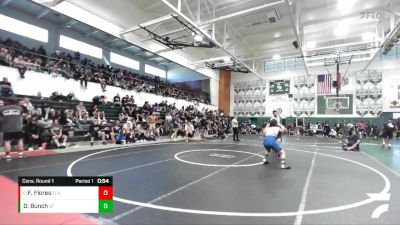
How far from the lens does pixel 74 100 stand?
1227 cm

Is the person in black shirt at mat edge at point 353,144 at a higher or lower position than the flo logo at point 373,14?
lower

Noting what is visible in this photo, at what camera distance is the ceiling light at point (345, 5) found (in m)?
14.4

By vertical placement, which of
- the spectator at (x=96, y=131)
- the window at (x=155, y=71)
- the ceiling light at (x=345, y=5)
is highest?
the ceiling light at (x=345, y=5)

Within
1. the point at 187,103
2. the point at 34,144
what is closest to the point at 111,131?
the point at 34,144

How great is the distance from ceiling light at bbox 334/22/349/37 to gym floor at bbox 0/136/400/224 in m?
15.6

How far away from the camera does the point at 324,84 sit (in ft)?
80.3

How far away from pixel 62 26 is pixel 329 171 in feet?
58.0

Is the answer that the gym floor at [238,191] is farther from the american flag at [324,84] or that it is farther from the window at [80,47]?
the american flag at [324,84]

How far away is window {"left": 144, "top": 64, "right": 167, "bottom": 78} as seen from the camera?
23.0m

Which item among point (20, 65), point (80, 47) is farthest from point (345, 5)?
point (20, 65)

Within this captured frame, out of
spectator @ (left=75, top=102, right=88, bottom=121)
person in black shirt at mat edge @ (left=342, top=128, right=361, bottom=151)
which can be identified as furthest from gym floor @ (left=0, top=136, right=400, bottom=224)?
spectator @ (left=75, top=102, right=88, bottom=121)

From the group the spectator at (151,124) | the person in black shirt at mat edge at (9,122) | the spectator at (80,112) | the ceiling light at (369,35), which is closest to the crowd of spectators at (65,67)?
the spectator at (80,112)

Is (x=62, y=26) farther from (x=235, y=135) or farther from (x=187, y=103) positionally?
(x=235, y=135)

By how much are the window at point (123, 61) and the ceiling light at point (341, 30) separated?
17.4m
